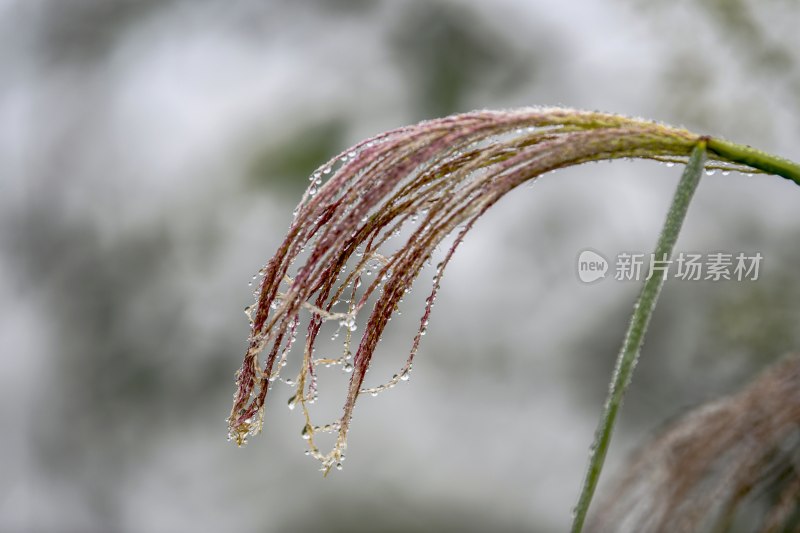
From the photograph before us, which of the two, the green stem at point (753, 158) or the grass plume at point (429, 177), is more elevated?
the grass plume at point (429, 177)

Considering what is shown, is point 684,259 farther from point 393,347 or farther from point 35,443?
point 35,443

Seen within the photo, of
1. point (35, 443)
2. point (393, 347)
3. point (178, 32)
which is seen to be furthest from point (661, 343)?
point (35, 443)

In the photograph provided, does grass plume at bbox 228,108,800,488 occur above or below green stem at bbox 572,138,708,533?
above

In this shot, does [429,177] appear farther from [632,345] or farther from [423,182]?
[632,345]

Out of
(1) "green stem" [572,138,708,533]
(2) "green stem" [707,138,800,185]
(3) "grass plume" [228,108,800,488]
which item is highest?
(3) "grass plume" [228,108,800,488]

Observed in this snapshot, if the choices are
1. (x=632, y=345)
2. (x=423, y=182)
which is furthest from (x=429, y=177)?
(x=632, y=345)
